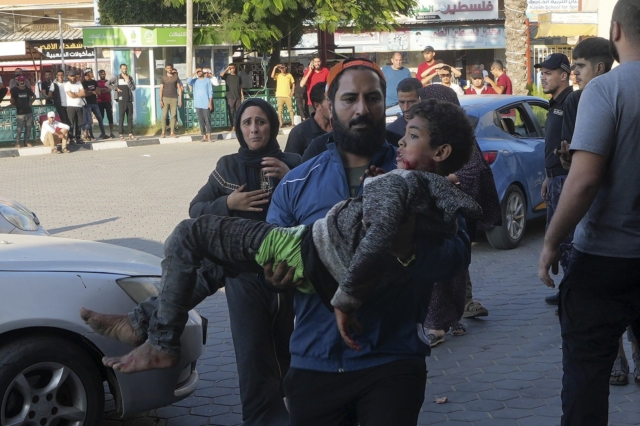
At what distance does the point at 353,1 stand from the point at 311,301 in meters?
28.1

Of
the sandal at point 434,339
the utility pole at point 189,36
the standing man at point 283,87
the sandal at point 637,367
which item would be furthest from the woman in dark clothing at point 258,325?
the utility pole at point 189,36

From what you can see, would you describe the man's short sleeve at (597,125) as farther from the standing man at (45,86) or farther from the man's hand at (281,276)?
the standing man at (45,86)

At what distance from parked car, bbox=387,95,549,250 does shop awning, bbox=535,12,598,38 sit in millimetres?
29413

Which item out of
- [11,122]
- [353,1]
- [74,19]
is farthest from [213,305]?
[74,19]

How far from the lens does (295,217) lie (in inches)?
124

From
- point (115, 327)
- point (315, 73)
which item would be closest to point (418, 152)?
point (115, 327)

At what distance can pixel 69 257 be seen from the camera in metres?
4.64

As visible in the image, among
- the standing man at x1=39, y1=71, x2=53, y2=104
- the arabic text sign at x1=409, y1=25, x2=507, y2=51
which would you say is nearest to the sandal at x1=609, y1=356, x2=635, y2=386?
the standing man at x1=39, y1=71, x2=53, y2=104

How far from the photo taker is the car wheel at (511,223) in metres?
9.66

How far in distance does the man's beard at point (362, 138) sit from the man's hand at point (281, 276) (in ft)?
1.95

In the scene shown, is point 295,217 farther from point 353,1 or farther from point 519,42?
point 353,1

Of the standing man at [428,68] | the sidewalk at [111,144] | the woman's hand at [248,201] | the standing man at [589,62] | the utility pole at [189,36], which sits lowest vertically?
the sidewalk at [111,144]

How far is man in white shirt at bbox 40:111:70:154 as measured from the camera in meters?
22.1

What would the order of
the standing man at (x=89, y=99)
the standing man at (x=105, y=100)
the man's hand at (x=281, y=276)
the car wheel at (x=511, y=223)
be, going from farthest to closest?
the standing man at (x=105, y=100)
the standing man at (x=89, y=99)
the car wheel at (x=511, y=223)
the man's hand at (x=281, y=276)
